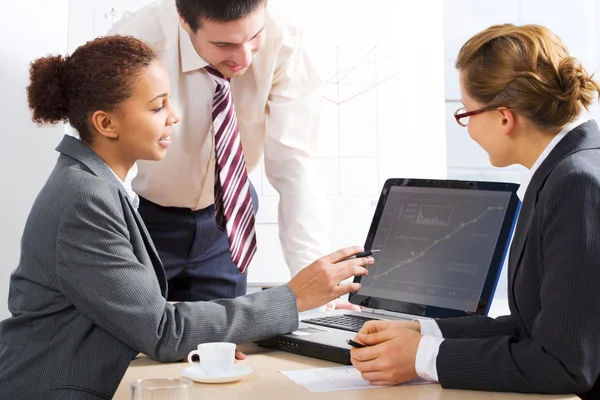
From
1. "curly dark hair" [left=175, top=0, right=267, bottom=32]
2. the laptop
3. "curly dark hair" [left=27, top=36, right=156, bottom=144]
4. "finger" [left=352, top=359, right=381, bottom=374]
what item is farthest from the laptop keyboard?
"curly dark hair" [left=175, top=0, right=267, bottom=32]

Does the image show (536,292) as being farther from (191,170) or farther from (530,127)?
(191,170)

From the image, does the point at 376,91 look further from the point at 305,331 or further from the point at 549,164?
the point at 549,164

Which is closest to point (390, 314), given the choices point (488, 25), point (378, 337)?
point (378, 337)

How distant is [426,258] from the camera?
5.04ft

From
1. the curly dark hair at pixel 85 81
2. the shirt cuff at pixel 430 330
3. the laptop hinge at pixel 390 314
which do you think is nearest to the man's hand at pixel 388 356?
the shirt cuff at pixel 430 330

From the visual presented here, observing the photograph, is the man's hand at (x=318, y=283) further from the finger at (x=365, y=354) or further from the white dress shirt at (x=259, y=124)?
the white dress shirt at (x=259, y=124)

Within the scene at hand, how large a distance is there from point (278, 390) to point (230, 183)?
3.08 ft

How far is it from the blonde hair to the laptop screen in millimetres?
260

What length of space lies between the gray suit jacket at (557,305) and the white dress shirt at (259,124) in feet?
3.20

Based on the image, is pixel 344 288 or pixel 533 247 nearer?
pixel 533 247

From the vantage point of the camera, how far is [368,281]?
1650mm

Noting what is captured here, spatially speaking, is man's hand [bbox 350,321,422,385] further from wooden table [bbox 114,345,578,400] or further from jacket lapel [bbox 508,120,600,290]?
jacket lapel [bbox 508,120,600,290]

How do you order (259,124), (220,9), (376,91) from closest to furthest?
(220,9), (259,124), (376,91)

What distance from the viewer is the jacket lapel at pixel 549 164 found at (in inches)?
45.9
